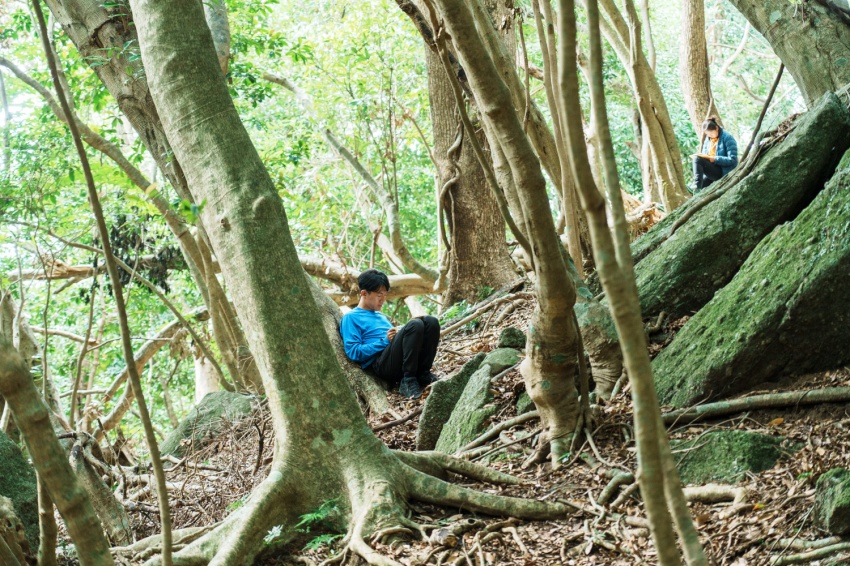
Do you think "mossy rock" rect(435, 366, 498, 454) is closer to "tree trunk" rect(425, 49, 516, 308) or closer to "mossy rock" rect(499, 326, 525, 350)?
"mossy rock" rect(499, 326, 525, 350)

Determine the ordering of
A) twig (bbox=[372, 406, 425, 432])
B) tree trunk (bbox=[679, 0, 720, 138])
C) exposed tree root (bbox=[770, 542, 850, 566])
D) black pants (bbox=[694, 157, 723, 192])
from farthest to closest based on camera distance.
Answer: tree trunk (bbox=[679, 0, 720, 138]) → black pants (bbox=[694, 157, 723, 192]) → twig (bbox=[372, 406, 425, 432]) → exposed tree root (bbox=[770, 542, 850, 566])

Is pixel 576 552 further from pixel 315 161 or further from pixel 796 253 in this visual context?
pixel 315 161

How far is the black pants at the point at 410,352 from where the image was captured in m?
6.74

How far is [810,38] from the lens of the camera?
5961 millimetres

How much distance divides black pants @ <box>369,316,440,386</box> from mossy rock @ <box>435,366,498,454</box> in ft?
3.36

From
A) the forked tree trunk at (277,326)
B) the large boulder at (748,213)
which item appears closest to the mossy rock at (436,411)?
the large boulder at (748,213)

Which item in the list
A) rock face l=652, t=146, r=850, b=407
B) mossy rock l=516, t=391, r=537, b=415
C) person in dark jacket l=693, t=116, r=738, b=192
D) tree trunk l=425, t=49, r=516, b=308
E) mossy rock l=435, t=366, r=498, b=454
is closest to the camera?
rock face l=652, t=146, r=850, b=407

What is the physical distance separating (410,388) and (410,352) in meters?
0.32

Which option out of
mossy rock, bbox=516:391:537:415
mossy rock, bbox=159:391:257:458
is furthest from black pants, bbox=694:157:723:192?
mossy rock, bbox=159:391:257:458

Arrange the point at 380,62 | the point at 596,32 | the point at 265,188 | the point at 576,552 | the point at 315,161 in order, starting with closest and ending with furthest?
the point at 596,32 < the point at 576,552 < the point at 265,188 < the point at 380,62 < the point at 315,161

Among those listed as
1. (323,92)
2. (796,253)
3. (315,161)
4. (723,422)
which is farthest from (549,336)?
(315,161)

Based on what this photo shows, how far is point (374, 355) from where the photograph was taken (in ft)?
22.9

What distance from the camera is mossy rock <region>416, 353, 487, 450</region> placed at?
587cm

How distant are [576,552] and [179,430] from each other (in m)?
5.37
